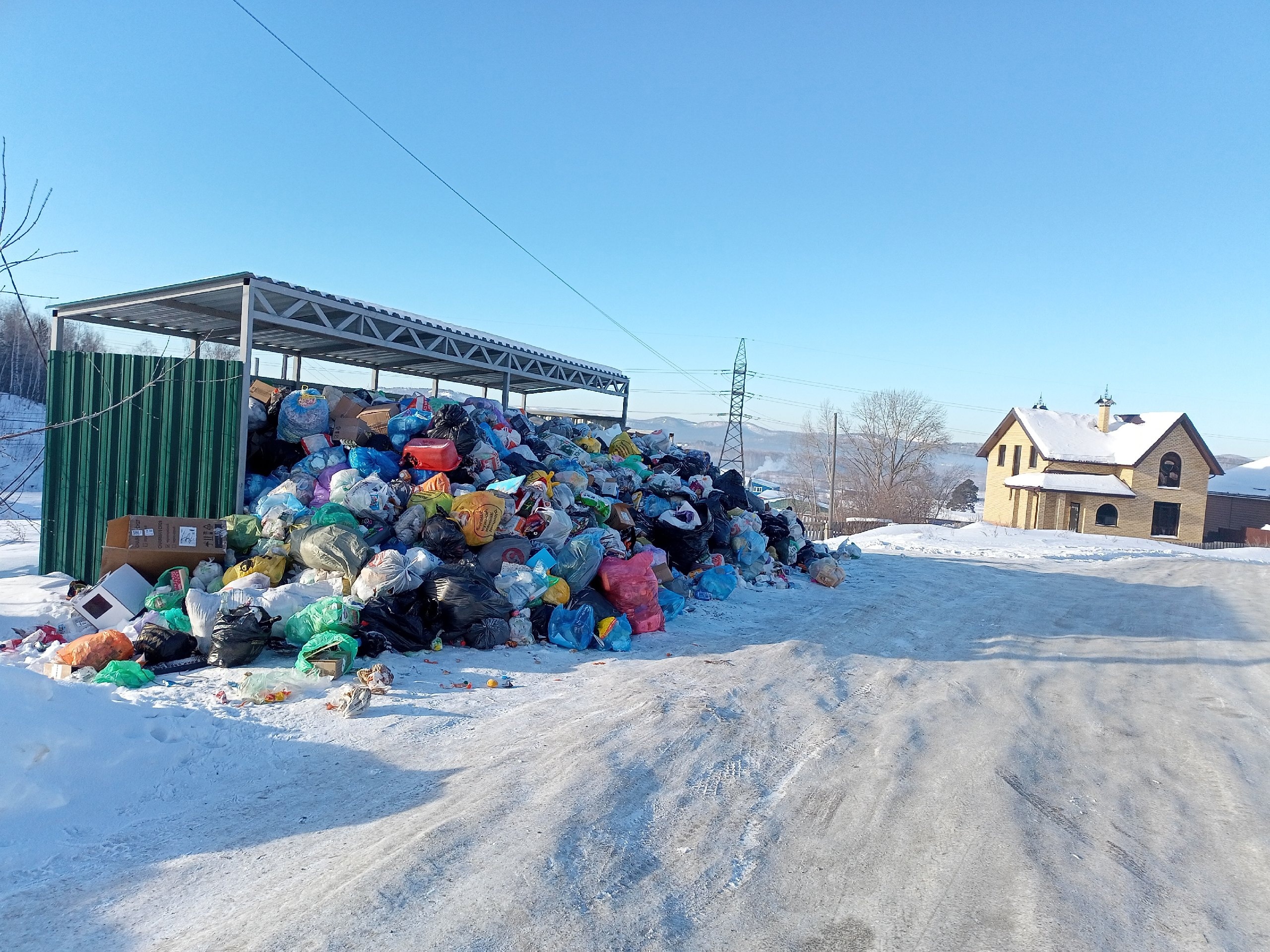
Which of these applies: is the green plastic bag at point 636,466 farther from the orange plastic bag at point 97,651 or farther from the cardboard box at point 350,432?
the orange plastic bag at point 97,651

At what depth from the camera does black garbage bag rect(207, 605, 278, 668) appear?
18.0 ft

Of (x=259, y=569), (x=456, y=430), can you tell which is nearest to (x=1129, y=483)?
(x=456, y=430)

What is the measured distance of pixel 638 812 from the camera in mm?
3635

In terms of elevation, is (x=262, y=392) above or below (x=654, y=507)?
above

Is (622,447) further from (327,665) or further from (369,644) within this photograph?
(327,665)

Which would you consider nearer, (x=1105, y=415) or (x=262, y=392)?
(x=262, y=392)

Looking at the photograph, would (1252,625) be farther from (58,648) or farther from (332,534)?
(58,648)

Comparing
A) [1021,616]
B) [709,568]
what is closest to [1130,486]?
[1021,616]

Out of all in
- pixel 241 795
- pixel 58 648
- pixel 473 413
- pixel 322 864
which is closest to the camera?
pixel 322 864

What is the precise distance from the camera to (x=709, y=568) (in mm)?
9641

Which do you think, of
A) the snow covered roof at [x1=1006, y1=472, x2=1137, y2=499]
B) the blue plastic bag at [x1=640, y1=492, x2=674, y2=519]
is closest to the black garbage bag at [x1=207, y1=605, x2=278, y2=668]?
the blue plastic bag at [x1=640, y1=492, x2=674, y2=519]

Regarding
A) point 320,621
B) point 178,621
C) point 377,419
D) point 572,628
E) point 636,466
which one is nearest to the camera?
point 320,621

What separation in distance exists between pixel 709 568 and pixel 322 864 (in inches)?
275

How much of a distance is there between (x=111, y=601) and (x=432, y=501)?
9.02 ft
